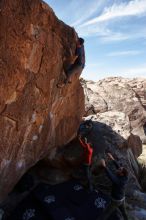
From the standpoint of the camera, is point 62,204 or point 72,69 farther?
point 72,69

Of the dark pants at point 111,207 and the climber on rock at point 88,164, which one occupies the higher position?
the climber on rock at point 88,164

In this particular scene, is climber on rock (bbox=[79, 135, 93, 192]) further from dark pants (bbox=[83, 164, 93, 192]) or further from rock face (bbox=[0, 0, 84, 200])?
rock face (bbox=[0, 0, 84, 200])

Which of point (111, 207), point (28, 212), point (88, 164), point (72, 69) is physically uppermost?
point (72, 69)

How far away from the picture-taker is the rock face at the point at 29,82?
8.03m

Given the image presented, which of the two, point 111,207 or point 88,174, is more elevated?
point 88,174

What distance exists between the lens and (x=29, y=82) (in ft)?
29.3

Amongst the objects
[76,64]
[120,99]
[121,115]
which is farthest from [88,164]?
[120,99]

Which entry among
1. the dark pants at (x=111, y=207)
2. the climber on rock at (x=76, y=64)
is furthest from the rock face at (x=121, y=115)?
the climber on rock at (x=76, y=64)

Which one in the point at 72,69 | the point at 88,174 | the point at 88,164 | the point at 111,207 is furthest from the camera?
the point at 88,164

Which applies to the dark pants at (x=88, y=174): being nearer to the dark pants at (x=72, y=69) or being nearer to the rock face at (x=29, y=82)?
the rock face at (x=29, y=82)

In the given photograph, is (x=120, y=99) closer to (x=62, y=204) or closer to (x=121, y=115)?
(x=121, y=115)

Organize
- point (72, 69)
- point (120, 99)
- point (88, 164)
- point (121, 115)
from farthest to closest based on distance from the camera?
point (120, 99), point (121, 115), point (88, 164), point (72, 69)

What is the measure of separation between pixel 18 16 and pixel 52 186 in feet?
16.9

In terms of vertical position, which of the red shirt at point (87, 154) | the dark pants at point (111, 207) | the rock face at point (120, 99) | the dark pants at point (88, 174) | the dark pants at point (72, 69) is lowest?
the dark pants at point (111, 207)
